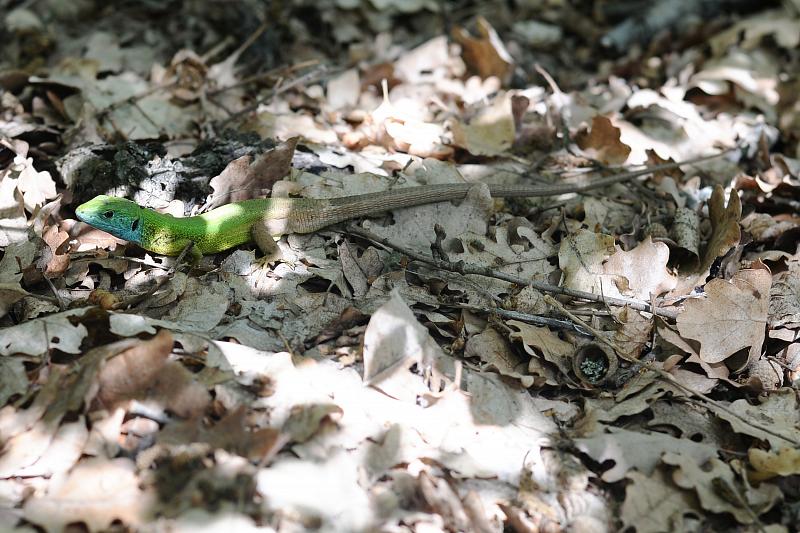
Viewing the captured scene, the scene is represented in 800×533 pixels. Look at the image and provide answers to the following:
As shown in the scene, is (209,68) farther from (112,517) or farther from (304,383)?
(112,517)

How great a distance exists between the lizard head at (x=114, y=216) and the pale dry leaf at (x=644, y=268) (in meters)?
2.56

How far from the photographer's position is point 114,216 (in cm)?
356

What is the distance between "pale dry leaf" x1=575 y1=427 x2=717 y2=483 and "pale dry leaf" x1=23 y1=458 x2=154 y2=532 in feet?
5.63

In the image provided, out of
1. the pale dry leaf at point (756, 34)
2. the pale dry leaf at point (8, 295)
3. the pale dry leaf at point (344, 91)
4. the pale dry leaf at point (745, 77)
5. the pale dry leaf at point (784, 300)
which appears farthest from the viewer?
the pale dry leaf at point (756, 34)

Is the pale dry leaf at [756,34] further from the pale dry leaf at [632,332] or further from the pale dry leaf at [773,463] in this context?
the pale dry leaf at [773,463]

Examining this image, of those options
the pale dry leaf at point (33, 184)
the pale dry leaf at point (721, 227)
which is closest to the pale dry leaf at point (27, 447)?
the pale dry leaf at point (33, 184)

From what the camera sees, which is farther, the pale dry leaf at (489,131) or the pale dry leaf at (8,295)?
the pale dry leaf at (489,131)

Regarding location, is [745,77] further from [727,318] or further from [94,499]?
[94,499]

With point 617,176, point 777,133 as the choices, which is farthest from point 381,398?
point 777,133

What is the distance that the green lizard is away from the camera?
3.60 m

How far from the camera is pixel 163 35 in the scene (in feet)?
19.4

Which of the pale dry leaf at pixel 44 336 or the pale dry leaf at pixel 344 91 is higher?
the pale dry leaf at pixel 44 336

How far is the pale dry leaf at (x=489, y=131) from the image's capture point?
462 centimetres

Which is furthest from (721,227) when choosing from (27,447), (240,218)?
(27,447)
